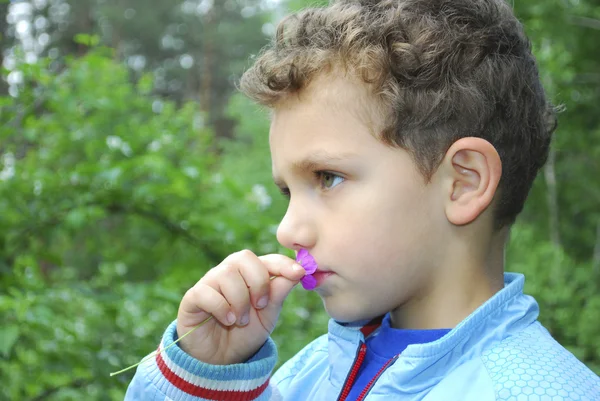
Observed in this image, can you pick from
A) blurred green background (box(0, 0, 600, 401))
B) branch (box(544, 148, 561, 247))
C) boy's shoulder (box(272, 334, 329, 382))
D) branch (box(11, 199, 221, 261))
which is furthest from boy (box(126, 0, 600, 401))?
branch (box(544, 148, 561, 247))

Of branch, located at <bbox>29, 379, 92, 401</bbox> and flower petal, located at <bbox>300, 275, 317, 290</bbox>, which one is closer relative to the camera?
flower petal, located at <bbox>300, 275, 317, 290</bbox>

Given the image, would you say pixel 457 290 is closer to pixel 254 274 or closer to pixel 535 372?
pixel 535 372

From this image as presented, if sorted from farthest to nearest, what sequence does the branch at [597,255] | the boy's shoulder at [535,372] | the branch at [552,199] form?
the branch at [552,199]
the branch at [597,255]
the boy's shoulder at [535,372]

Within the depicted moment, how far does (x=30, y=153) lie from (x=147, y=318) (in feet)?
2.98

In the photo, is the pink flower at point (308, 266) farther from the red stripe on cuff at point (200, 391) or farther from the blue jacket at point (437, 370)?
the red stripe on cuff at point (200, 391)

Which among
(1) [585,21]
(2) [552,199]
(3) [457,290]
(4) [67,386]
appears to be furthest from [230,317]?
(2) [552,199]

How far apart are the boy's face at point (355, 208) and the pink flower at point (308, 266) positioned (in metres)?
0.01

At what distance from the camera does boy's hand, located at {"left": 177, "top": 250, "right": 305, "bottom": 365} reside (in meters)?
1.36

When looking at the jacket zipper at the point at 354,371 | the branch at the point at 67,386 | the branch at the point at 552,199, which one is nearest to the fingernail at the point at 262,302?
the jacket zipper at the point at 354,371

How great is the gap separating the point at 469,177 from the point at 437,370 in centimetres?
39

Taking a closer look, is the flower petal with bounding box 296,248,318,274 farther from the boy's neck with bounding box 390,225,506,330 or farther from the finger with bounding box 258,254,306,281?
the boy's neck with bounding box 390,225,506,330

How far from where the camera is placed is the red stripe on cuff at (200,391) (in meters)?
1.40

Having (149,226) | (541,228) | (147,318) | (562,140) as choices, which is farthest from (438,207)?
(541,228)

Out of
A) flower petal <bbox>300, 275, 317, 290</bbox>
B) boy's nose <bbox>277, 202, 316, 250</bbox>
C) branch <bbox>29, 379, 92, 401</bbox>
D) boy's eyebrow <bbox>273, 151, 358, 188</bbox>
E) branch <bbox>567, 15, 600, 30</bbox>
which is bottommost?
branch <bbox>29, 379, 92, 401</bbox>
